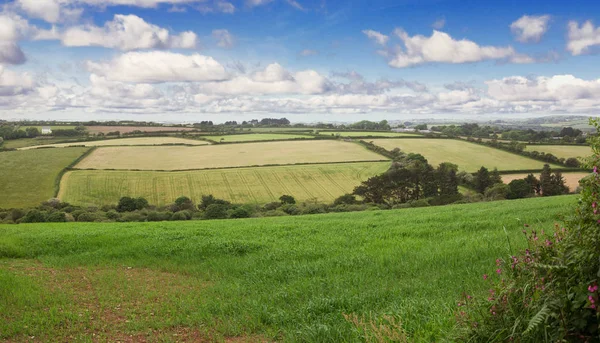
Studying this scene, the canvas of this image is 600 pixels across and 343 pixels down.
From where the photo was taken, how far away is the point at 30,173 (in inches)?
2886

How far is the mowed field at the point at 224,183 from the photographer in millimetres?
66688

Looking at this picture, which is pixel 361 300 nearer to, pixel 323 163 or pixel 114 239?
pixel 114 239

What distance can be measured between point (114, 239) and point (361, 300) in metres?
12.2

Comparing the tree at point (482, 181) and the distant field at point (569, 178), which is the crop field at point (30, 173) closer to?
the tree at point (482, 181)

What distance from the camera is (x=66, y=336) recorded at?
A: 753cm

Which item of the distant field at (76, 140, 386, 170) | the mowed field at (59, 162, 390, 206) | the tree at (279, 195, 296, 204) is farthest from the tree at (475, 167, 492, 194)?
the tree at (279, 195, 296, 204)

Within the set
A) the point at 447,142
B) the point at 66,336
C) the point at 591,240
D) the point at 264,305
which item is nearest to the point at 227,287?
the point at 264,305

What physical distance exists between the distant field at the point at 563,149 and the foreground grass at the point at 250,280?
76.0 meters

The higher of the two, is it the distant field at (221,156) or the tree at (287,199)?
the distant field at (221,156)

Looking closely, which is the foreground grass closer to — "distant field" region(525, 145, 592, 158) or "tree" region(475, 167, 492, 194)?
"tree" region(475, 167, 492, 194)

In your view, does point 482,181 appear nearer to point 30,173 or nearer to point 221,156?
point 221,156

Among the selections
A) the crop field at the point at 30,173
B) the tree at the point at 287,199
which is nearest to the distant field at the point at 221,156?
the crop field at the point at 30,173

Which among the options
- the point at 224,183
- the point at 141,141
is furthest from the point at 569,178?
the point at 141,141

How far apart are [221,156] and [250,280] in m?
88.7
